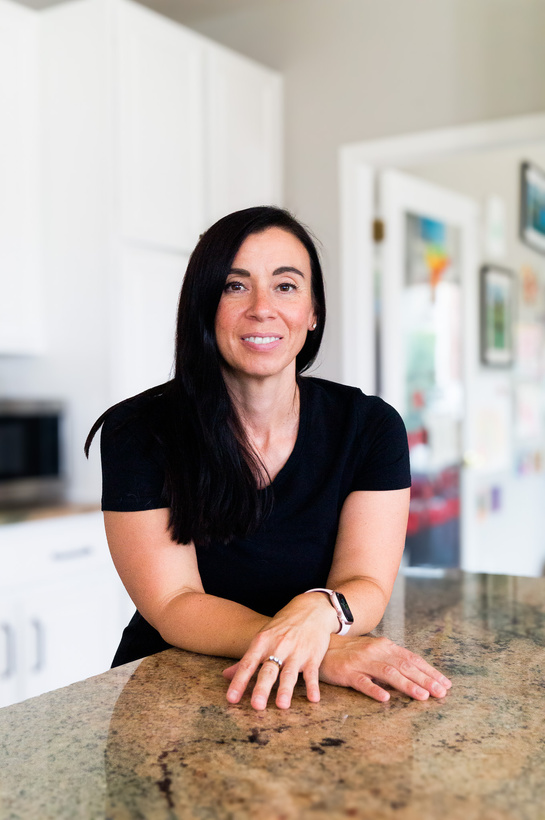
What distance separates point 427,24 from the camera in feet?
10.4

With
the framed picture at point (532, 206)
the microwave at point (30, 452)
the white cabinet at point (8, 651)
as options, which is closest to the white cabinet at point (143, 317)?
the microwave at point (30, 452)

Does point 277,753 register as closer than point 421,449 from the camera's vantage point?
Yes

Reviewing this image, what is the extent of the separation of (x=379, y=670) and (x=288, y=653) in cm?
11

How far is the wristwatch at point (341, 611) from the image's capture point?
3.70ft

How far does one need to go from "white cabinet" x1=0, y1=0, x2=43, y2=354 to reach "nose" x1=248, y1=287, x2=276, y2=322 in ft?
6.04

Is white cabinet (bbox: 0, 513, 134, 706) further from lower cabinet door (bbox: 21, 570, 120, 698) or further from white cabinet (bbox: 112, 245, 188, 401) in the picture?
white cabinet (bbox: 112, 245, 188, 401)

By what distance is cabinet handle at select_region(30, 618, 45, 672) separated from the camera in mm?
2541

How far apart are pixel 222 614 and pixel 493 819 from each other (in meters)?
0.56

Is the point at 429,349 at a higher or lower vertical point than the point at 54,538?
higher

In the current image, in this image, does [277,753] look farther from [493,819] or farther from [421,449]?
[421,449]

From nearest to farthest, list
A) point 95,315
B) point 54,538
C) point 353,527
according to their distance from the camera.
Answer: point 353,527
point 54,538
point 95,315

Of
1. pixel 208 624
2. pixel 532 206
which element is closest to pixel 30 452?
pixel 208 624

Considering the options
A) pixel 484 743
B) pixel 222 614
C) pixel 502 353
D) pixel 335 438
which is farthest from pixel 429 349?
pixel 484 743

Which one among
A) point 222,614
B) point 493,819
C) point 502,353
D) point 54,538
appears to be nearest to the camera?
point 493,819
